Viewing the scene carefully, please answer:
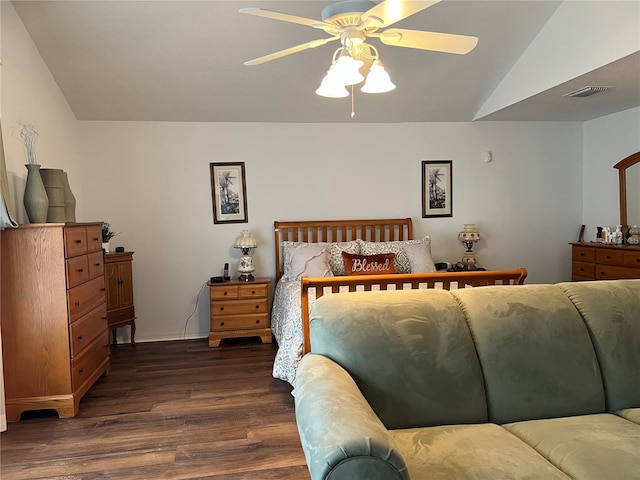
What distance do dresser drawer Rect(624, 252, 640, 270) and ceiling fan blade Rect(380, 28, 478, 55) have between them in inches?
117

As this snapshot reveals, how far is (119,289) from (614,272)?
486 cm

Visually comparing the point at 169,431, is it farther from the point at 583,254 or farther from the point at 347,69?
the point at 583,254

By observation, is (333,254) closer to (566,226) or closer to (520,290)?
(520,290)

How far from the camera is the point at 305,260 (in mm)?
4371

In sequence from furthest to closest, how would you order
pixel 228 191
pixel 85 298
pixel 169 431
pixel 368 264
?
1. pixel 228 191
2. pixel 368 264
3. pixel 85 298
4. pixel 169 431

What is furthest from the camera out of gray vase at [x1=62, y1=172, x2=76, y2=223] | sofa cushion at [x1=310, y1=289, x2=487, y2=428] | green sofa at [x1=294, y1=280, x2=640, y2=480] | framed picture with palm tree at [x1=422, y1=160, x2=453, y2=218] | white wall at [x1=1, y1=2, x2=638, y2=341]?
framed picture with palm tree at [x1=422, y1=160, x2=453, y2=218]

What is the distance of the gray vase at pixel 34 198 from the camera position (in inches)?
117

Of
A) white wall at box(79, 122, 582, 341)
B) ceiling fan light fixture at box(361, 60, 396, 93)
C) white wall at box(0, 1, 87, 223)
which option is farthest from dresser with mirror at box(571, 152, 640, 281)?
white wall at box(0, 1, 87, 223)

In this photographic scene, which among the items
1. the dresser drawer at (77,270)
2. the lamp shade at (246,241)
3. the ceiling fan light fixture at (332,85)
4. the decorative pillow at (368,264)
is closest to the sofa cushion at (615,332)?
the ceiling fan light fixture at (332,85)

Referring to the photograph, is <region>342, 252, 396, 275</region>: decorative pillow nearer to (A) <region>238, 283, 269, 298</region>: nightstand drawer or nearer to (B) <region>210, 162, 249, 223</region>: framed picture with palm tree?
(A) <region>238, 283, 269, 298</region>: nightstand drawer

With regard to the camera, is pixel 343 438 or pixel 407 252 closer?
pixel 343 438

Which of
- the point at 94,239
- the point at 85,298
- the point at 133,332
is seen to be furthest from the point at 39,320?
the point at 133,332

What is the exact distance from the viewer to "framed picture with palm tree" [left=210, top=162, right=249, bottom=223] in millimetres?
4801

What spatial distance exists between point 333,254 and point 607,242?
116 inches
